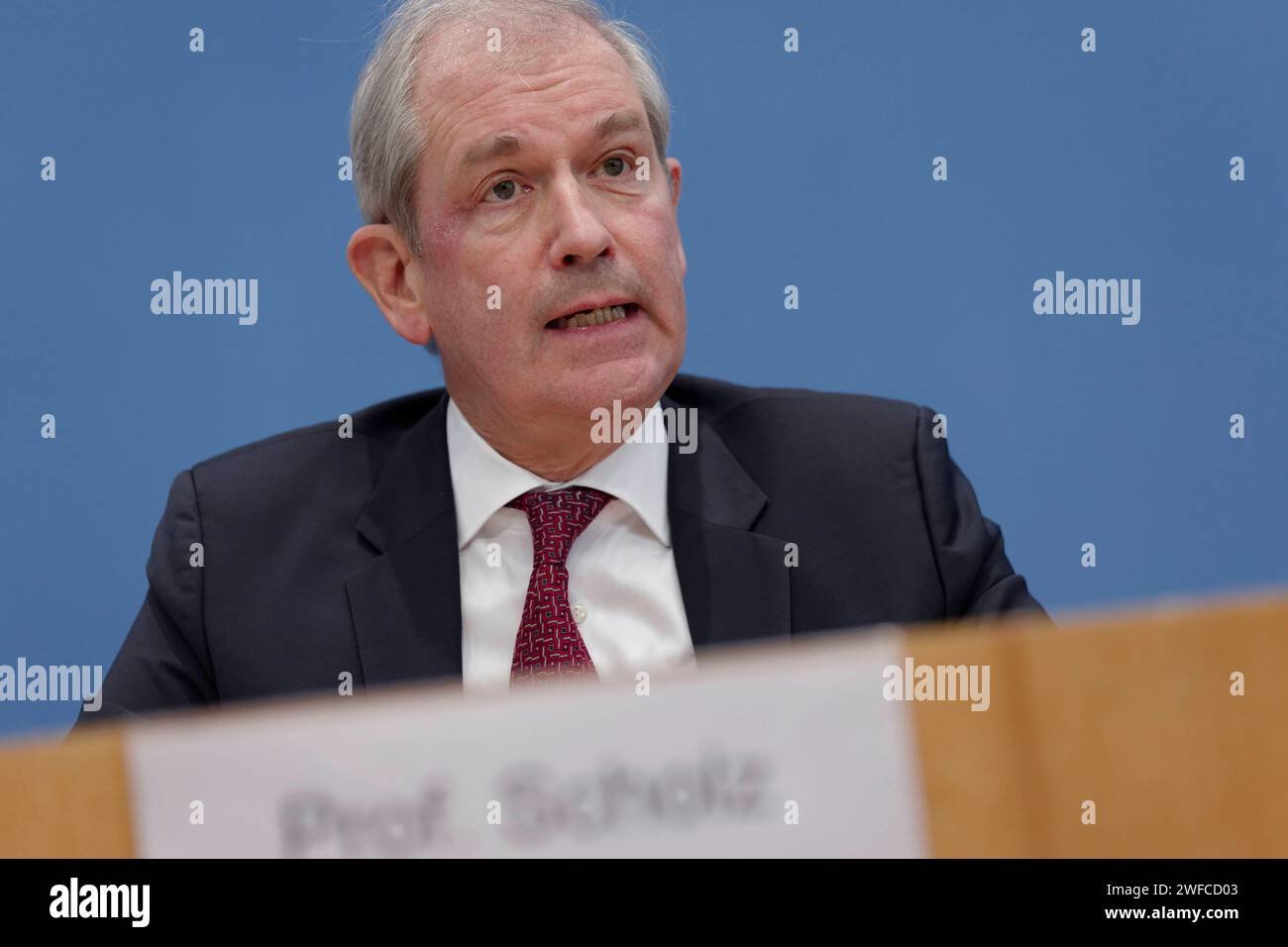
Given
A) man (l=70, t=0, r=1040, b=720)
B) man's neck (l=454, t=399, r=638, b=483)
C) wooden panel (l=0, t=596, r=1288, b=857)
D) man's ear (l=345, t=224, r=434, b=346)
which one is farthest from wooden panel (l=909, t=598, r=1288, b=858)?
man's ear (l=345, t=224, r=434, b=346)

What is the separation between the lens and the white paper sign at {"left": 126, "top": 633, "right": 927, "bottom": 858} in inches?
20.7

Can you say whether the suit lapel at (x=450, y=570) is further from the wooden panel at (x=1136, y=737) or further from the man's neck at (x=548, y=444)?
the wooden panel at (x=1136, y=737)

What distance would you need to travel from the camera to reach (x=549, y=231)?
1541mm

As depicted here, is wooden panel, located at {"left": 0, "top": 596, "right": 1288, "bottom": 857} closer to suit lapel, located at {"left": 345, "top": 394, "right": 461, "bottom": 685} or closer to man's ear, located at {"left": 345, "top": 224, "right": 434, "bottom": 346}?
suit lapel, located at {"left": 345, "top": 394, "right": 461, "bottom": 685}

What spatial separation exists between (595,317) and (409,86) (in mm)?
373

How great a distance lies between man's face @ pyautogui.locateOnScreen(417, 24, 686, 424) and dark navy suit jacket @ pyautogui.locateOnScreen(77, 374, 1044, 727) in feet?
0.58

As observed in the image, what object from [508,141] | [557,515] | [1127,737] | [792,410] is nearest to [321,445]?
[557,515]

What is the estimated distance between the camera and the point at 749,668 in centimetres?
54

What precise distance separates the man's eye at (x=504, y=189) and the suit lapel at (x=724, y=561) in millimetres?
369

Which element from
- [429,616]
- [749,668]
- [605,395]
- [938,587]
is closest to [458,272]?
[605,395]

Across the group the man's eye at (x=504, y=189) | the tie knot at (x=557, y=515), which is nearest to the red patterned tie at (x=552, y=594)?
the tie knot at (x=557, y=515)

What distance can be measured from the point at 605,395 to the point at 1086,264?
1077 mm

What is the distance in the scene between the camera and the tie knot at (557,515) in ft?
5.16
